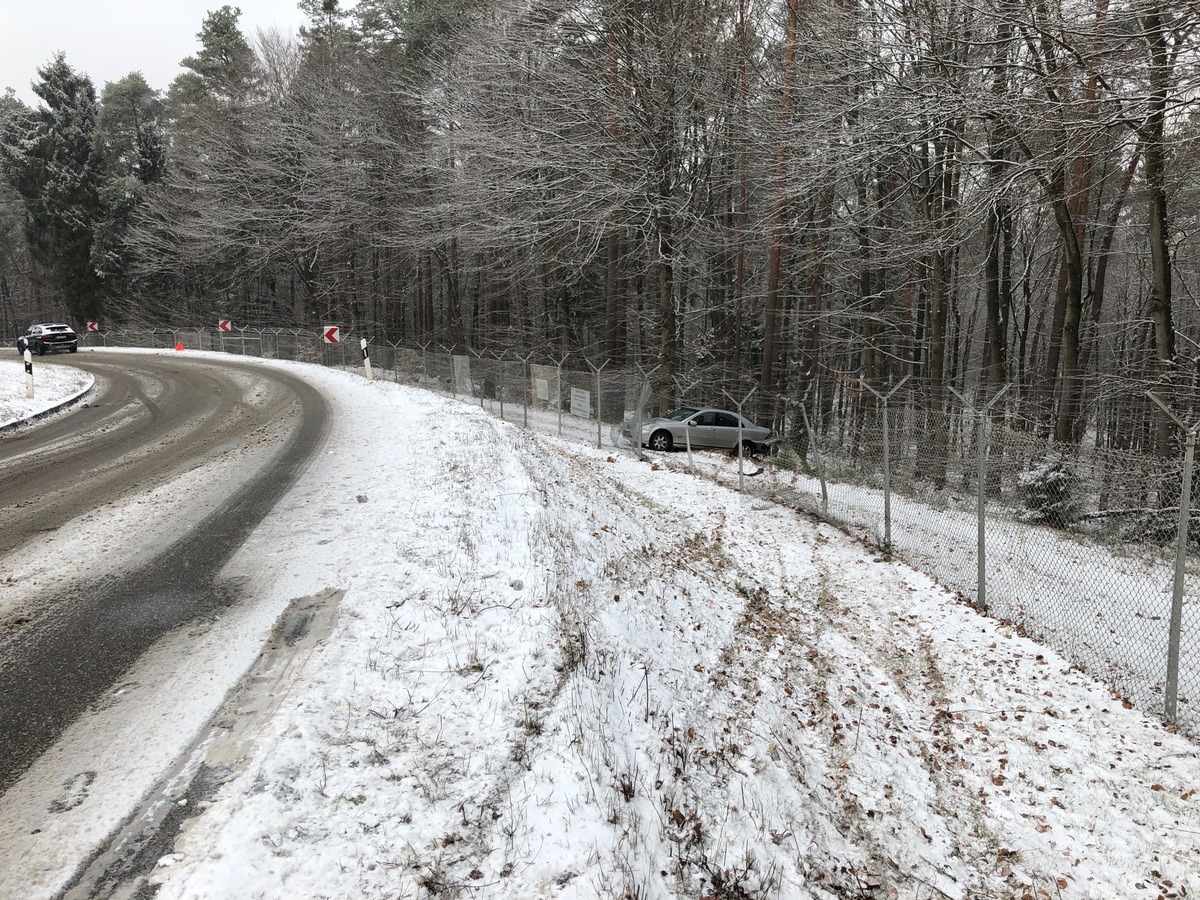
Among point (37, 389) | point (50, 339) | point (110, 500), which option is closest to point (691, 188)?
point (110, 500)

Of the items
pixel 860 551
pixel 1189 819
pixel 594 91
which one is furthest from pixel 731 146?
pixel 1189 819

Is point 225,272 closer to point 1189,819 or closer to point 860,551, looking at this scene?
point 860,551

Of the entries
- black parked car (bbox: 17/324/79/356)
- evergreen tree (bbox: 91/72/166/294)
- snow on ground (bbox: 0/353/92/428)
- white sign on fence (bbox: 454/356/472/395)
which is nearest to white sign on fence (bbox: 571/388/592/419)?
white sign on fence (bbox: 454/356/472/395)

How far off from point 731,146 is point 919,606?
634 inches

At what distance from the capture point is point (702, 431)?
756 inches

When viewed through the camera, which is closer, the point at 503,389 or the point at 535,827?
the point at 535,827

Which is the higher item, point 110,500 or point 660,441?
point 110,500

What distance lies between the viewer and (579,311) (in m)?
31.3

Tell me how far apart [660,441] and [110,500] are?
42.4 ft

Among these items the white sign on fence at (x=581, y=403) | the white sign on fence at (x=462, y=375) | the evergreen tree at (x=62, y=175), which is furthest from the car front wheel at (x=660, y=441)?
the evergreen tree at (x=62, y=175)

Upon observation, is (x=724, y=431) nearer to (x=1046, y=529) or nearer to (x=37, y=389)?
(x=1046, y=529)

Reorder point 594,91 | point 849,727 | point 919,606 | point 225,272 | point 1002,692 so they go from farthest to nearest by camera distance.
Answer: point 225,272
point 594,91
point 919,606
point 1002,692
point 849,727

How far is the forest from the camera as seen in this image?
10.8 metres

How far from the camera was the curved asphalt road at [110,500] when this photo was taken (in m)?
4.21
